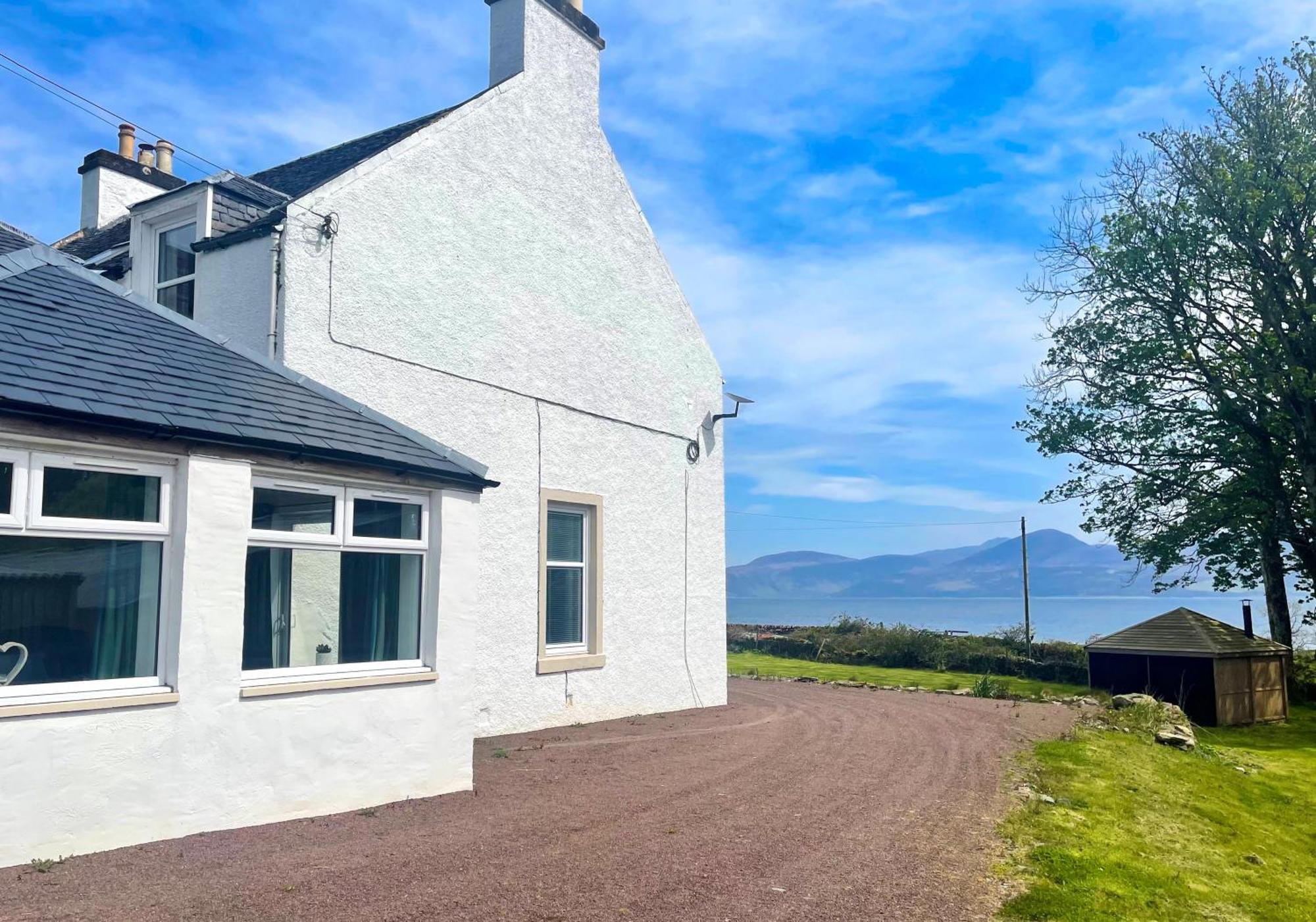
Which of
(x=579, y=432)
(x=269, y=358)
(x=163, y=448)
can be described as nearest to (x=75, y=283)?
(x=269, y=358)

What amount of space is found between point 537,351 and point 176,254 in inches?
193

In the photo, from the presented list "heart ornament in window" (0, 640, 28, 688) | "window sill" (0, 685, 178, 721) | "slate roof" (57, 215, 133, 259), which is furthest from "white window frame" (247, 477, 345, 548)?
"slate roof" (57, 215, 133, 259)

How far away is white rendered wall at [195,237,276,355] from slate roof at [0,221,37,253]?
1821 mm

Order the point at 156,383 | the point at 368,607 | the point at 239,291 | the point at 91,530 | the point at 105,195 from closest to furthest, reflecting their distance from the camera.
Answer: the point at 91,530, the point at 156,383, the point at 368,607, the point at 239,291, the point at 105,195

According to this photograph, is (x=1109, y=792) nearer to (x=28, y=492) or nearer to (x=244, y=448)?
(x=244, y=448)

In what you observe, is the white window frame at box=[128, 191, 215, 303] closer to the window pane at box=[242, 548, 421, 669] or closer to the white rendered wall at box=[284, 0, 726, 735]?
the white rendered wall at box=[284, 0, 726, 735]

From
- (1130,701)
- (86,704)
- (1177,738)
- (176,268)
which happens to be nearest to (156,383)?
(86,704)

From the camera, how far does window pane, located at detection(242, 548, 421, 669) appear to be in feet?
28.3

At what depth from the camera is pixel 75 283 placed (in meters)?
9.34

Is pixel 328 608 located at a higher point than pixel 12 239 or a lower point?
lower

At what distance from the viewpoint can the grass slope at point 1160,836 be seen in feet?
25.0

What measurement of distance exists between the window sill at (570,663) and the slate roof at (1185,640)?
1367 centimetres

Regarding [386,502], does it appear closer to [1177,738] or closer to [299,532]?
[299,532]

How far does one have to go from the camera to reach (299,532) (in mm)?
8961
